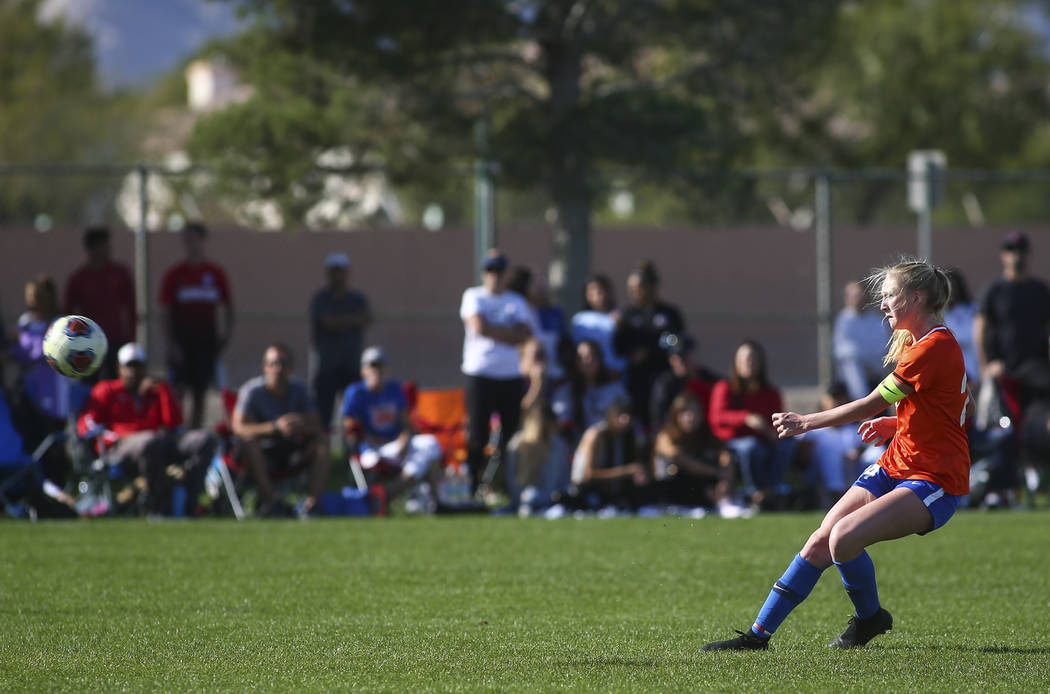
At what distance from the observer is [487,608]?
7.65 m

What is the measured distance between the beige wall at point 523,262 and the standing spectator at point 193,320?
5.53 meters

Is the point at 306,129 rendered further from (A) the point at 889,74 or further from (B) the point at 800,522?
(A) the point at 889,74

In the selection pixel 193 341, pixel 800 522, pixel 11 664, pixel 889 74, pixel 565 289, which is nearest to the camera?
pixel 11 664

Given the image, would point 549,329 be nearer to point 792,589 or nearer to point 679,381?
point 679,381

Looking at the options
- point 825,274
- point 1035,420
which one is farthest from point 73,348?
point 825,274

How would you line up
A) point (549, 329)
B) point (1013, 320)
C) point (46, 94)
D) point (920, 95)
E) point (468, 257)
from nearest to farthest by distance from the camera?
1. point (1013, 320)
2. point (549, 329)
3. point (468, 257)
4. point (920, 95)
5. point (46, 94)

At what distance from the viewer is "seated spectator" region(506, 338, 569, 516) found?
41.7ft

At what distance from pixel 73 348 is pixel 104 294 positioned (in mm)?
6255

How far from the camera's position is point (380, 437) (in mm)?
12820

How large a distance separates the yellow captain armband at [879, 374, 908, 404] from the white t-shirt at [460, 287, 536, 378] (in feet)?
23.6

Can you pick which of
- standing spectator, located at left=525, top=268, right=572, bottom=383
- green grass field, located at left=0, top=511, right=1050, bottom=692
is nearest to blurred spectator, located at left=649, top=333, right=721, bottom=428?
standing spectator, located at left=525, top=268, right=572, bottom=383

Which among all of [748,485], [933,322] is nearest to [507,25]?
[748,485]

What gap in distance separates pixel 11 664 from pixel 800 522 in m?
7.19

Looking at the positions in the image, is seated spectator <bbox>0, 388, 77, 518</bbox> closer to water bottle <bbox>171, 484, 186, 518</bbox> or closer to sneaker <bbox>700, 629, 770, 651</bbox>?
water bottle <bbox>171, 484, 186, 518</bbox>
